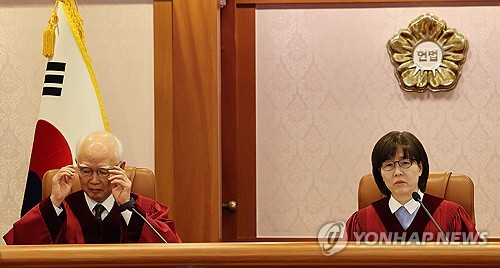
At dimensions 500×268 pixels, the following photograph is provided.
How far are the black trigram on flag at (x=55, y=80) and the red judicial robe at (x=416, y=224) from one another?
5.62 feet

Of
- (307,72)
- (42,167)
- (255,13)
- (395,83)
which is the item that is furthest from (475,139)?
(42,167)

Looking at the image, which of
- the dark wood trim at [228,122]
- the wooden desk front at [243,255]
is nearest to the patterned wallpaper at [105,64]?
the dark wood trim at [228,122]

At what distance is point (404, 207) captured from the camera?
3705 millimetres

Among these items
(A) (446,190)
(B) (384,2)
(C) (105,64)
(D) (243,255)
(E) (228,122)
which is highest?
(B) (384,2)

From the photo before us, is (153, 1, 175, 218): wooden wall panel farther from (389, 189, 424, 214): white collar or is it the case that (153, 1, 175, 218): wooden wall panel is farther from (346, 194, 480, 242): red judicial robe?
(389, 189, 424, 214): white collar

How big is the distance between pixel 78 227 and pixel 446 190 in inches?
57.6

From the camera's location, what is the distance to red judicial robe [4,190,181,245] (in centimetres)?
369

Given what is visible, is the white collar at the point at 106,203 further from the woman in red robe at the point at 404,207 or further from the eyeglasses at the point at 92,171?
the woman in red robe at the point at 404,207

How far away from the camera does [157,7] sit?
4.99m

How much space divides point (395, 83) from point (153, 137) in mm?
1437

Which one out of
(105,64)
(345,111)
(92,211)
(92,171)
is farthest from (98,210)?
(345,111)

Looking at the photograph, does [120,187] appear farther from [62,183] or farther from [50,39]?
[50,39]

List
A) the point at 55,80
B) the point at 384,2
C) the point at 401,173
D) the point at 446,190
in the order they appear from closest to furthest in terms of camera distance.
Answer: the point at 401,173, the point at 446,190, the point at 55,80, the point at 384,2

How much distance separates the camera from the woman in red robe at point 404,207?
144 inches
